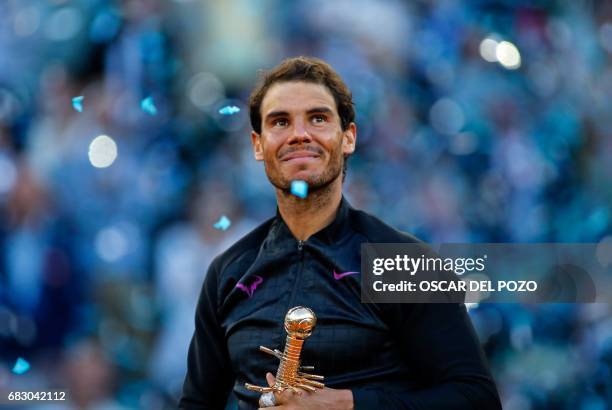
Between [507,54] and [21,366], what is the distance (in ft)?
5.48

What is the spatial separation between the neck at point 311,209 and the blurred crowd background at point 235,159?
0.51 metres

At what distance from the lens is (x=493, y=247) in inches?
86.6

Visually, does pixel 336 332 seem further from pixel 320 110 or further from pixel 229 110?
pixel 229 110

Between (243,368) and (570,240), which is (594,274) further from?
(243,368)

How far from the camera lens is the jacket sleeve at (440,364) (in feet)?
5.04

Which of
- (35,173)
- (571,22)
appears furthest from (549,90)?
(35,173)

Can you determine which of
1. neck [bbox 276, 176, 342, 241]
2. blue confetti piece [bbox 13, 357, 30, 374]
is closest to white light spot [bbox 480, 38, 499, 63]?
neck [bbox 276, 176, 342, 241]

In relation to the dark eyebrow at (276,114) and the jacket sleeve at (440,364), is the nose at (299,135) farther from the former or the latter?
the jacket sleeve at (440,364)

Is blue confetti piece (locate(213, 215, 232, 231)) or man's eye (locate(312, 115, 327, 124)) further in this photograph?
blue confetti piece (locate(213, 215, 232, 231))

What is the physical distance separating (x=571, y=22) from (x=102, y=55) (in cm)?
138

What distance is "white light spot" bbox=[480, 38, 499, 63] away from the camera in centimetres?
227

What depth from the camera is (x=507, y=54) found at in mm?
2270

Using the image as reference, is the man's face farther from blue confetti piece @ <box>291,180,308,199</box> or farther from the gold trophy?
the gold trophy

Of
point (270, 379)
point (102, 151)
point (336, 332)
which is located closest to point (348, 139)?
point (336, 332)
